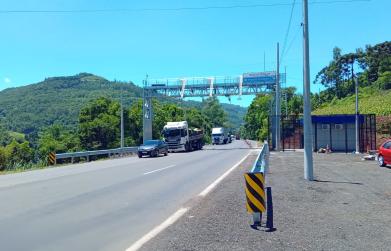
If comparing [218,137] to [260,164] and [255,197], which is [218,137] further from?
[255,197]

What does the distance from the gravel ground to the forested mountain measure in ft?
311

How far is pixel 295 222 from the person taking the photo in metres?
9.32

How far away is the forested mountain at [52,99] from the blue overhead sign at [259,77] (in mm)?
53843

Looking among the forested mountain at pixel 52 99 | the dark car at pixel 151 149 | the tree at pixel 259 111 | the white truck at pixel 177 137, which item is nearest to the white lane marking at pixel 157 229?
the dark car at pixel 151 149

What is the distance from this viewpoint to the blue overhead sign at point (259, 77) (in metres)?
57.3

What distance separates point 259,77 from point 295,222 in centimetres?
4958

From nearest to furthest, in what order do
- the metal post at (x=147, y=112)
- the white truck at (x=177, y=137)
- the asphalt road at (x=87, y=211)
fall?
the asphalt road at (x=87, y=211) < the white truck at (x=177, y=137) < the metal post at (x=147, y=112)

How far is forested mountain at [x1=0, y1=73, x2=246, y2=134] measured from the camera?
393 feet

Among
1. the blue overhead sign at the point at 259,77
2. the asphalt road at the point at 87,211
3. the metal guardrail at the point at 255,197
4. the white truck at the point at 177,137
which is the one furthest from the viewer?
the blue overhead sign at the point at 259,77

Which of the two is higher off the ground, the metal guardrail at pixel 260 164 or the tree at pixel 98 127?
the tree at pixel 98 127

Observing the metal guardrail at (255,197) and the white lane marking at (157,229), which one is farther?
the metal guardrail at (255,197)

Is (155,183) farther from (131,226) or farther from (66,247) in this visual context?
(66,247)

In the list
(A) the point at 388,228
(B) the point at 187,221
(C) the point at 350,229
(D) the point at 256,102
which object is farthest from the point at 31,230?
(D) the point at 256,102

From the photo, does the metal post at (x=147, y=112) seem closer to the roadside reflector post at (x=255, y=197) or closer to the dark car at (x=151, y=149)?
the dark car at (x=151, y=149)
